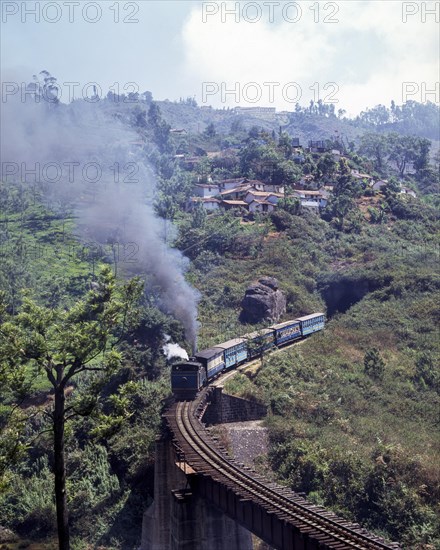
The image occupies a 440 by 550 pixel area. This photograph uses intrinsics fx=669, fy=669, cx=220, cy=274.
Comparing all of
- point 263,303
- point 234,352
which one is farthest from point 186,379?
point 263,303

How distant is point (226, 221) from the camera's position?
287 ft

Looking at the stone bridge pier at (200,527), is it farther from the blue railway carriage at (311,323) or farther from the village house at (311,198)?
the village house at (311,198)

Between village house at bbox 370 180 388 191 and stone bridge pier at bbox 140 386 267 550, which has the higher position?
village house at bbox 370 180 388 191

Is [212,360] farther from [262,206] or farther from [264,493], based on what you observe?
[262,206]

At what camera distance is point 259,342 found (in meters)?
52.0

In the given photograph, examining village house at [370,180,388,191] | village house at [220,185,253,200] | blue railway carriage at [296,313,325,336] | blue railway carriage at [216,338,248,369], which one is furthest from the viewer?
village house at [370,180,388,191]

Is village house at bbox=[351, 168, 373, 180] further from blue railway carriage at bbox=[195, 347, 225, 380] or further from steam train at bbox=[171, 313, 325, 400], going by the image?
Answer: blue railway carriage at bbox=[195, 347, 225, 380]

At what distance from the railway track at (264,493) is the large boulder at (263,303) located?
2749 cm

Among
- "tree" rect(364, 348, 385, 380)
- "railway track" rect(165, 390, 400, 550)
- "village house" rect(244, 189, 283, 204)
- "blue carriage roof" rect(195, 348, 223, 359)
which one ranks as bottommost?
"railway track" rect(165, 390, 400, 550)

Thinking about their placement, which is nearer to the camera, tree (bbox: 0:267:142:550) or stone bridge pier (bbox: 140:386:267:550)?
tree (bbox: 0:267:142:550)

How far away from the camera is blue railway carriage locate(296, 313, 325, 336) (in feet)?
193

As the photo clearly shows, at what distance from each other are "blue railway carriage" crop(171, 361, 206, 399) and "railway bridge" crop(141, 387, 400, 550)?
1.01 metres

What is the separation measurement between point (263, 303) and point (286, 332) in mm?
8070

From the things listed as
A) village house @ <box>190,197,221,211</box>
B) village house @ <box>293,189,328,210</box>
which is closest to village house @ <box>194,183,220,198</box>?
village house @ <box>190,197,221,211</box>
